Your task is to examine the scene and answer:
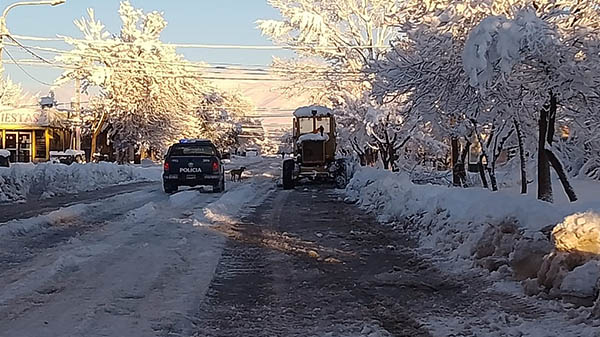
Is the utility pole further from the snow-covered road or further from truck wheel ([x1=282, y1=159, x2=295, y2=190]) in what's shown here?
the snow-covered road

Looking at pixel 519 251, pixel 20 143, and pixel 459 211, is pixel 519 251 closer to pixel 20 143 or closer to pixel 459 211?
pixel 459 211

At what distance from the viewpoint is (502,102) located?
48.8 ft

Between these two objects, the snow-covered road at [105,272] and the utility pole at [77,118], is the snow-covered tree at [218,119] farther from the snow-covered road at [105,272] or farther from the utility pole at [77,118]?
A: the snow-covered road at [105,272]

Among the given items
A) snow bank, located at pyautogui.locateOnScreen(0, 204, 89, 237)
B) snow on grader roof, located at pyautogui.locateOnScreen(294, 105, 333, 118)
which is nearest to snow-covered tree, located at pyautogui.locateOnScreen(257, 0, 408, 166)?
snow on grader roof, located at pyautogui.locateOnScreen(294, 105, 333, 118)

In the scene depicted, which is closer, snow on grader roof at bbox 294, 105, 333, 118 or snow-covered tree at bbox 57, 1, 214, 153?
snow on grader roof at bbox 294, 105, 333, 118

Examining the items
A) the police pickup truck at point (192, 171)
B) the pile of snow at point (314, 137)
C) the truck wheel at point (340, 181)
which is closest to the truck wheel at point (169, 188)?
the police pickup truck at point (192, 171)

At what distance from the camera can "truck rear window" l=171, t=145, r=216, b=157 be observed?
28.3 m

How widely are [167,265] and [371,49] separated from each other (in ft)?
97.1

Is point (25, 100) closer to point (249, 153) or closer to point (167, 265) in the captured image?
point (249, 153)

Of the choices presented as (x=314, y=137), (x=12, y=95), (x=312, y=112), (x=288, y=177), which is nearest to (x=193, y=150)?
(x=288, y=177)

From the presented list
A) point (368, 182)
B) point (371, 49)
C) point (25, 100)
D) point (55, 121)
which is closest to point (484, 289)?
point (368, 182)

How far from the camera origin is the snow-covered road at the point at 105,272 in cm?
729

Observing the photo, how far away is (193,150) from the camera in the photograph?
94.2 ft

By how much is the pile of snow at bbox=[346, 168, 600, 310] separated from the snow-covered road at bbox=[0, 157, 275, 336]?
3.59 m
